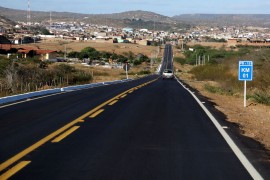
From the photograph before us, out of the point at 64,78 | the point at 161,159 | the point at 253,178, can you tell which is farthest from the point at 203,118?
the point at 64,78

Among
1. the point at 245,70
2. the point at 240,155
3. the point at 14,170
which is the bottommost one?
the point at 240,155

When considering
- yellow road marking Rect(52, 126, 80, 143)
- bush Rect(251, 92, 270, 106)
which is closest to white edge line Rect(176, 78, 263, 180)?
yellow road marking Rect(52, 126, 80, 143)

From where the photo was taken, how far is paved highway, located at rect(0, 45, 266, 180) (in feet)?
24.2

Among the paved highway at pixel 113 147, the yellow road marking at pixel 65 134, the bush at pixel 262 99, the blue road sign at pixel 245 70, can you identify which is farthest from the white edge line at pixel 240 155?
the bush at pixel 262 99

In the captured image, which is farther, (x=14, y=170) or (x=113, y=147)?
(x=113, y=147)

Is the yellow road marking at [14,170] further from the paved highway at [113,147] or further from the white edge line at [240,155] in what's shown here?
the white edge line at [240,155]

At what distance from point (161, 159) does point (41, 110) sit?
8260mm

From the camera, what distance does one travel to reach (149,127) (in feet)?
41.0

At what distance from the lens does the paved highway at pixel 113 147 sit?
24.2 feet

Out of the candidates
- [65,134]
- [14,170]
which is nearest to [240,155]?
[65,134]

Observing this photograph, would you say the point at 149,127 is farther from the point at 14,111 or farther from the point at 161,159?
the point at 14,111

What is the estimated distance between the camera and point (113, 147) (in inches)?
372

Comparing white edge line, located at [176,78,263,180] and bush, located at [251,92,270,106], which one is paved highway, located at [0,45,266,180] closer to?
white edge line, located at [176,78,263,180]

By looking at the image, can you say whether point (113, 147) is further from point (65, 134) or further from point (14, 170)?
point (14, 170)
